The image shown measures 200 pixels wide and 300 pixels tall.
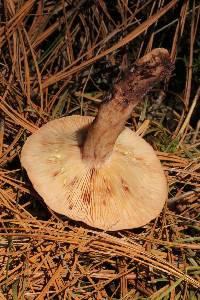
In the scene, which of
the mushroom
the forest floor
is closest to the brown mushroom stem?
the mushroom

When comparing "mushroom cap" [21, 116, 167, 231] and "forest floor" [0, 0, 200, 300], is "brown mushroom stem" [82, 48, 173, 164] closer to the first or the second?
"mushroom cap" [21, 116, 167, 231]

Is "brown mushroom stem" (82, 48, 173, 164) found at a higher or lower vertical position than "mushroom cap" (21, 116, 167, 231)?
higher

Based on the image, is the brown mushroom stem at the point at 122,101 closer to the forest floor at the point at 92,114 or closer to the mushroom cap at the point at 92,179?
the mushroom cap at the point at 92,179

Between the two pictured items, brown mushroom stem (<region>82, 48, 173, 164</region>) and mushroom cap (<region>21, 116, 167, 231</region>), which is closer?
brown mushroom stem (<region>82, 48, 173, 164</region>)

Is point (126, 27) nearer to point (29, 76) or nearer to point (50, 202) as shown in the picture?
point (29, 76)

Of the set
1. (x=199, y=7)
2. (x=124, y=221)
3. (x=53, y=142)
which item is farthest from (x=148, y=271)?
(x=199, y=7)

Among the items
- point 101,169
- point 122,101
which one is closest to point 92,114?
point 101,169

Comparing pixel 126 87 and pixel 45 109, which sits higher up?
pixel 126 87
